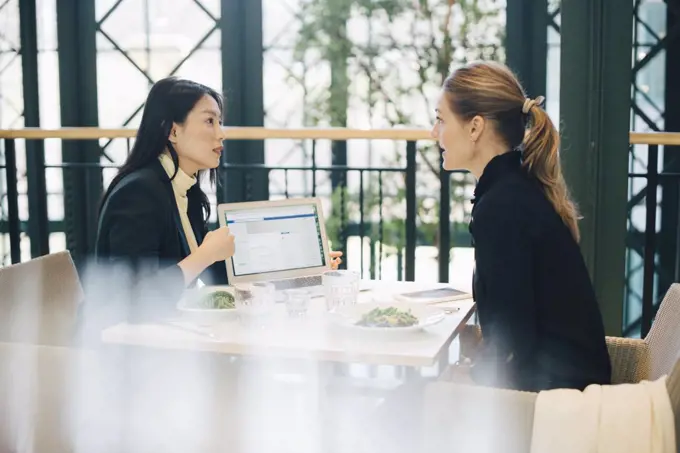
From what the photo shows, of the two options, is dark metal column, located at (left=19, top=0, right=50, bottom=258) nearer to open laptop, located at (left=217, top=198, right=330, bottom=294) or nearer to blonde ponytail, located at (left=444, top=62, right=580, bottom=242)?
open laptop, located at (left=217, top=198, right=330, bottom=294)

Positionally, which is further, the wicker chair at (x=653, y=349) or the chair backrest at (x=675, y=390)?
the wicker chair at (x=653, y=349)

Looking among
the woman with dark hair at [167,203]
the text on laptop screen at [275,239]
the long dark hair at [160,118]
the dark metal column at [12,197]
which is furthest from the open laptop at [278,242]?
the dark metal column at [12,197]

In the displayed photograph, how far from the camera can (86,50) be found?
14.5ft

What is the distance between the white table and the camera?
1710 millimetres

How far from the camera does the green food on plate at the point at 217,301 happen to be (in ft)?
6.54

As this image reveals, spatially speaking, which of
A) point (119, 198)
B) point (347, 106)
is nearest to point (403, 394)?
point (119, 198)

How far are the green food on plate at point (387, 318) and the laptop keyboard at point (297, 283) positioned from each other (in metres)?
0.49

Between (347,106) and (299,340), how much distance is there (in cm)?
262

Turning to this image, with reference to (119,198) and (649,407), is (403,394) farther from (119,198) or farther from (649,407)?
(119,198)

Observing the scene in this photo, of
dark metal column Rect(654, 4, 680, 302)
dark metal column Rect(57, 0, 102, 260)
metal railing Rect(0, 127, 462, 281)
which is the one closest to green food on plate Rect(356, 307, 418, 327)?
metal railing Rect(0, 127, 462, 281)

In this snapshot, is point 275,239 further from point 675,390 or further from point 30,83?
point 30,83

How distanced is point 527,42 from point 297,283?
2.21 metres

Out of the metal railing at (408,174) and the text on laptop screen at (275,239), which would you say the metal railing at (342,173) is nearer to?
the metal railing at (408,174)

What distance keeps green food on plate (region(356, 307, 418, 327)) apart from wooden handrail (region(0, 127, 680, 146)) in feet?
3.78
